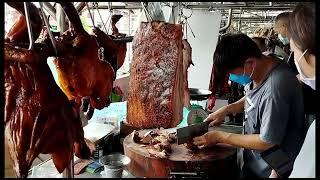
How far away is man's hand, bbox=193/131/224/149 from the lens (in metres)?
2.90

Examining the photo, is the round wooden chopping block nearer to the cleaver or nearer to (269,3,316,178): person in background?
the cleaver

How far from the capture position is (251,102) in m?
2.90

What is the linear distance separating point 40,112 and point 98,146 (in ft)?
5.86

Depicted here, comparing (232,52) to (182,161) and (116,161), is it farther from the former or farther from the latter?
(116,161)

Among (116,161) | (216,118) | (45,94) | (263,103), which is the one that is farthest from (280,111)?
(45,94)

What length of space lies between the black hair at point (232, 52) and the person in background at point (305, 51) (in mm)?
943

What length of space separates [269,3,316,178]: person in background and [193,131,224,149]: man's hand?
115 cm

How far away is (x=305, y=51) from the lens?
60.5 inches

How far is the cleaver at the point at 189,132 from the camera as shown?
294cm

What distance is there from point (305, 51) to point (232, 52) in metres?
1.10

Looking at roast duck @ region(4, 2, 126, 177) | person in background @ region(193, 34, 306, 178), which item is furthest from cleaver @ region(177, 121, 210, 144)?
roast duck @ region(4, 2, 126, 177)

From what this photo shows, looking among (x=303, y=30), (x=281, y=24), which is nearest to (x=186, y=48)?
(x=303, y=30)

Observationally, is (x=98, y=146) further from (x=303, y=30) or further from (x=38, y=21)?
(x=303, y=30)

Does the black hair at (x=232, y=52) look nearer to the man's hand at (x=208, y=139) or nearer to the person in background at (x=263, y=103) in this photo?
the person in background at (x=263, y=103)
